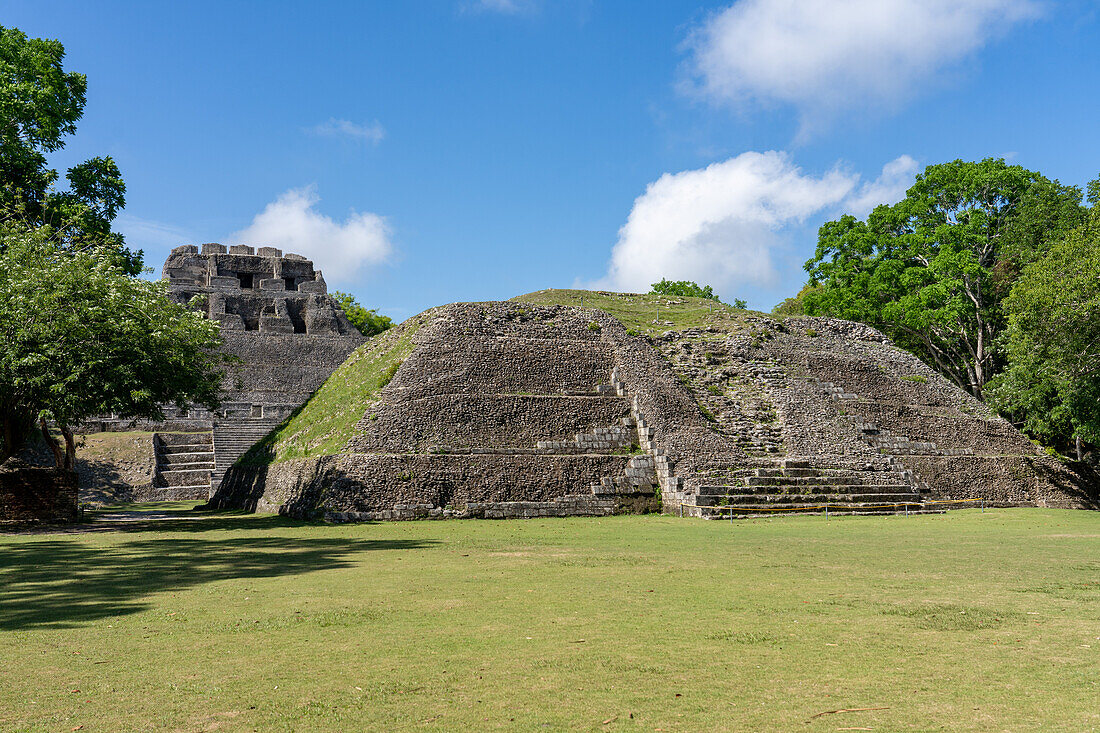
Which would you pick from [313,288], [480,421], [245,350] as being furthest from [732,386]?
[313,288]

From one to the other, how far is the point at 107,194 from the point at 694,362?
811 inches

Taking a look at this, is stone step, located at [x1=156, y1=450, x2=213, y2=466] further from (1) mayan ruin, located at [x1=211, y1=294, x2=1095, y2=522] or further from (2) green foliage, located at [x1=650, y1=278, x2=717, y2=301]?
(2) green foliage, located at [x1=650, y1=278, x2=717, y2=301]

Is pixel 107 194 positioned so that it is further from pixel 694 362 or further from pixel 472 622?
pixel 472 622

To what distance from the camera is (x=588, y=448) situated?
72.4 feet

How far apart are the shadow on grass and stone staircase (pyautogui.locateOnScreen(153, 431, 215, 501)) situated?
16212mm

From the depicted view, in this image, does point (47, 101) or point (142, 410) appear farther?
point (47, 101)

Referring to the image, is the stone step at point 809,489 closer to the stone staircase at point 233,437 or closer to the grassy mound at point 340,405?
the grassy mound at point 340,405

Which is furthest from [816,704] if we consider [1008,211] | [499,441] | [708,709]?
[1008,211]

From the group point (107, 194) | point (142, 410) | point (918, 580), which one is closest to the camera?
point (918, 580)

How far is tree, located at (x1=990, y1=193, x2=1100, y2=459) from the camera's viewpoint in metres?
23.2

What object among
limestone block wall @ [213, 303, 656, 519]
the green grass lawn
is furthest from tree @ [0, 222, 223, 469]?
the green grass lawn

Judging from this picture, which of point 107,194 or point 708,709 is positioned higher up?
point 107,194

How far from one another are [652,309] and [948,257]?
1373cm

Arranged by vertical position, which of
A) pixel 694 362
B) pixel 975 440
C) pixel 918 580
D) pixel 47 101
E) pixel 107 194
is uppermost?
pixel 47 101
